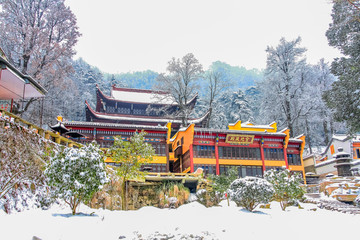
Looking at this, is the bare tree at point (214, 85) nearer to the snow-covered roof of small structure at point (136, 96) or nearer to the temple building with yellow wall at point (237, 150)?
the snow-covered roof of small structure at point (136, 96)

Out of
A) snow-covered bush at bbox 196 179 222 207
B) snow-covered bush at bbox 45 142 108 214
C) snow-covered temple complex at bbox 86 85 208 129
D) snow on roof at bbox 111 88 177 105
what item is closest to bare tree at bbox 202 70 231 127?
snow-covered temple complex at bbox 86 85 208 129

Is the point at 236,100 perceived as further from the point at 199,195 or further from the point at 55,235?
the point at 55,235

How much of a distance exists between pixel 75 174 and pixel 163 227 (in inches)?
122

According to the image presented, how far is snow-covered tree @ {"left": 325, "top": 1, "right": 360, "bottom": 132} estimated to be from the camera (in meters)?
13.7

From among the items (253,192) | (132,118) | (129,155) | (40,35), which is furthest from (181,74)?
(253,192)

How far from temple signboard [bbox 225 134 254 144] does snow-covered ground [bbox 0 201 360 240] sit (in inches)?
591

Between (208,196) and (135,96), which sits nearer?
(208,196)

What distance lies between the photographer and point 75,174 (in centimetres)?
782

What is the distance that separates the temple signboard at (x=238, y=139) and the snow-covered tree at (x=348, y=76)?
415 inches

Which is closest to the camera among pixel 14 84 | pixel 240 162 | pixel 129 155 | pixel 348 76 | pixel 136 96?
pixel 14 84

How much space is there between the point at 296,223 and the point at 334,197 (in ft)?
27.2

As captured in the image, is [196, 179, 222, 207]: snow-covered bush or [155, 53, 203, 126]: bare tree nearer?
[196, 179, 222, 207]: snow-covered bush

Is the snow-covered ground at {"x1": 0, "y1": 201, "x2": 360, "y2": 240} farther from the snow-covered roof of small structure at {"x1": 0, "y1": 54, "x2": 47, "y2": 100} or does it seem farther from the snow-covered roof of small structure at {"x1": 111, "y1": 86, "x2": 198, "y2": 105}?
the snow-covered roof of small structure at {"x1": 111, "y1": 86, "x2": 198, "y2": 105}

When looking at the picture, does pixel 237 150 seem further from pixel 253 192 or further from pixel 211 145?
pixel 253 192
